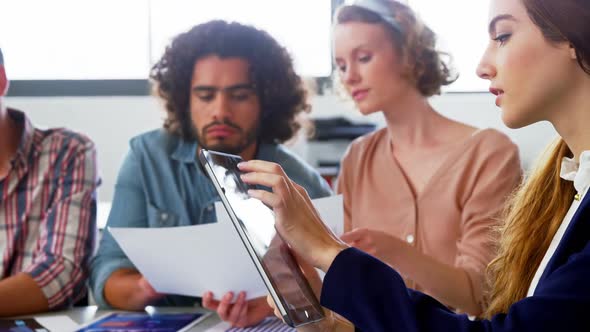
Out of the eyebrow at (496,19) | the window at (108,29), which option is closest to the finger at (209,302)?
the eyebrow at (496,19)

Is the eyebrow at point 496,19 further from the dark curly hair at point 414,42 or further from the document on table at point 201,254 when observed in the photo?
the dark curly hair at point 414,42

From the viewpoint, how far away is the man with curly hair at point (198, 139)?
1.91 metres

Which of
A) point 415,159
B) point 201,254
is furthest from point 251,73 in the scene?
point 201,254

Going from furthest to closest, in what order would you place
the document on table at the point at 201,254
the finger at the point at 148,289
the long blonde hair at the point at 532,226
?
the finger at the point at 148,289 → the document on table at the point at 201,254 → the long blonde hair at the point at 532,226

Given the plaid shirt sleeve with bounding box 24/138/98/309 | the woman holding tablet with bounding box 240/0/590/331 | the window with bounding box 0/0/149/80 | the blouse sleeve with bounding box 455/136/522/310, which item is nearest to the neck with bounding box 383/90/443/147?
the blouse sleeve with bounding box 455/136/522/310

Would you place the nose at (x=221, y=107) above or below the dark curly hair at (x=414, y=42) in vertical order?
below

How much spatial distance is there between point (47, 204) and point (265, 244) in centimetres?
106

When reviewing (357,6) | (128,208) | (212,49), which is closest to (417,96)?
(357,6)

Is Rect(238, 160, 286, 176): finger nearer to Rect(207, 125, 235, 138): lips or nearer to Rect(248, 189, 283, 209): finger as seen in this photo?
Rect(248, 189, 283, 209): finger

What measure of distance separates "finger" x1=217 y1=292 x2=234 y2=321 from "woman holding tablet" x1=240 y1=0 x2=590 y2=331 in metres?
0.45

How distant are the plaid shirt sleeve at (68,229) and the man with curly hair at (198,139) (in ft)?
0.15

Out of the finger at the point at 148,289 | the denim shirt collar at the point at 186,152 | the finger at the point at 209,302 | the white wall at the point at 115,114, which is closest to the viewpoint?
the finger at the point at 209,302

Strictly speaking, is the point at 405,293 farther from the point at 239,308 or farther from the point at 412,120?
the point at 412,120

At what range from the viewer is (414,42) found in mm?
1973
